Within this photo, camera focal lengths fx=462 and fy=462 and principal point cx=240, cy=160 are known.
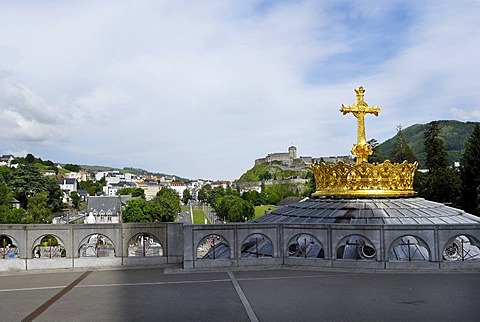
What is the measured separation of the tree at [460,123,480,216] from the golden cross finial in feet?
147

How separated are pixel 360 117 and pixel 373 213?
5705mm

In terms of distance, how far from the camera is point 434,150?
88.0 meters

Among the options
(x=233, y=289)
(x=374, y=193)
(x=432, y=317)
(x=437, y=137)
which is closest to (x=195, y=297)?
(x=233, y=289)

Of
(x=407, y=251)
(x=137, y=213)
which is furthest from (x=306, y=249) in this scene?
(x=137, y=213)

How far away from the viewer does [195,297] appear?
1254 centimetres

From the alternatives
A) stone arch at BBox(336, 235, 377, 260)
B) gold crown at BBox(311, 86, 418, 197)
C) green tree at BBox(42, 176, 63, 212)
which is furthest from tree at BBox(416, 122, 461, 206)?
green tree at BBox(42, 176, 63, 212)

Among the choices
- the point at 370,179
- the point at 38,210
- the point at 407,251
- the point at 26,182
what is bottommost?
the point at 38,210

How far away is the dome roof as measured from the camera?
1800 cm

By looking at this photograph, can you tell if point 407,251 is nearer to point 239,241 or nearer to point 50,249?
point 239,241

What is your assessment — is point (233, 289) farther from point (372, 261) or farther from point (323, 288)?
point (372, 261)

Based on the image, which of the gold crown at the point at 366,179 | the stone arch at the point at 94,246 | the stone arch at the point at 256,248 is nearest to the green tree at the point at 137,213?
the stone arch at the point at 94,246

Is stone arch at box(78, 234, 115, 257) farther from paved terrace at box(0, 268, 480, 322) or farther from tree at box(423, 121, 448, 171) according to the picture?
tree at box(423, 121, 448, 171)

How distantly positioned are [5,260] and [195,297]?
28.5 feet

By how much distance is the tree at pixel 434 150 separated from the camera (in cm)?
8662
